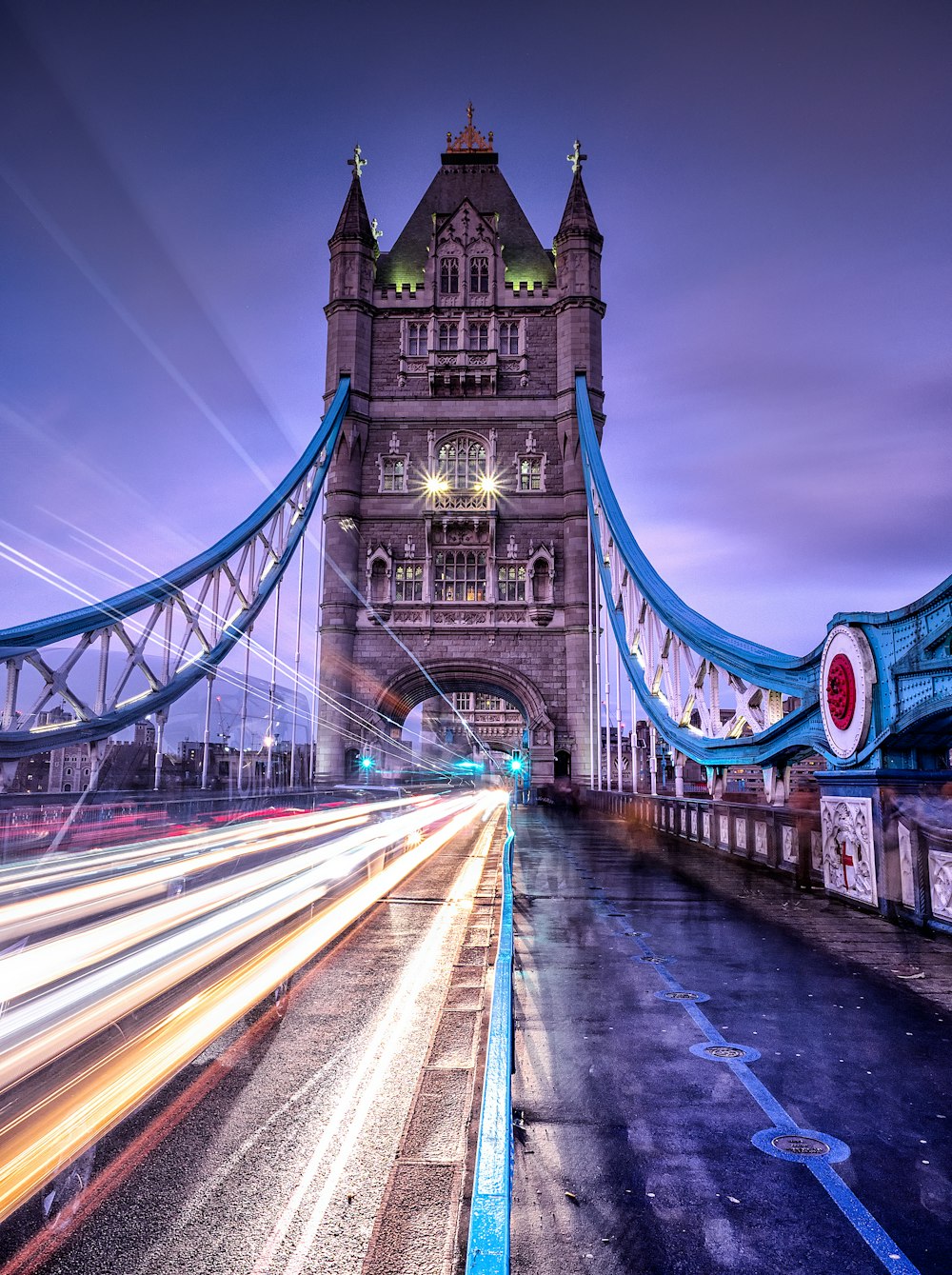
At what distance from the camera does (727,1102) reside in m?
3.80

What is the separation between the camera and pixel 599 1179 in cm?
311

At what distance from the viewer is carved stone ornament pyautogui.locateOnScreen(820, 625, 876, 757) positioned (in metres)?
8.55

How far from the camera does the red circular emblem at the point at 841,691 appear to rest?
8.90m

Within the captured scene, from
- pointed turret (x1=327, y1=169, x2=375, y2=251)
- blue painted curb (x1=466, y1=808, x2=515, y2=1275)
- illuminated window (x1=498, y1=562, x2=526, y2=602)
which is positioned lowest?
blue painted curb (x1=466, y1=808, x2=515, y2=1275)

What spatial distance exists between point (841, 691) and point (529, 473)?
2961 cm

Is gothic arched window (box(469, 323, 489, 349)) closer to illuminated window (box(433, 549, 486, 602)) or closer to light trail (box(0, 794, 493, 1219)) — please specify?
illuminated window (box(433, 549, 486, 602))

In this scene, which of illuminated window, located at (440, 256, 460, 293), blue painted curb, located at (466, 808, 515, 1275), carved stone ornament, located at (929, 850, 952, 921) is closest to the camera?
blue painted curb, located at (466, 808, 515, 1275)

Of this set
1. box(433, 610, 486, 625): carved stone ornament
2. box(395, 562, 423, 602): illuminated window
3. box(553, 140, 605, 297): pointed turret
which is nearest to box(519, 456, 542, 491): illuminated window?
box(395, 562, 423, 602): illuminated window

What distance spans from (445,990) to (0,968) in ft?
10.2

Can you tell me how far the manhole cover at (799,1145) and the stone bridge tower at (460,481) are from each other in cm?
3136

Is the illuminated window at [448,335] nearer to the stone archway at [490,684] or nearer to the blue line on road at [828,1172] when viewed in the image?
the stone archway at [490,684]

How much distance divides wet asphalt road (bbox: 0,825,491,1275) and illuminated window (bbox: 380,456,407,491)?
33338 mm

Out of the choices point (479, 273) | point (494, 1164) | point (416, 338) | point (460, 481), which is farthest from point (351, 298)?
point (494, 1164)

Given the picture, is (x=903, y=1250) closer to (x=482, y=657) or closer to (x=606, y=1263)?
(x=606, y=1263)
